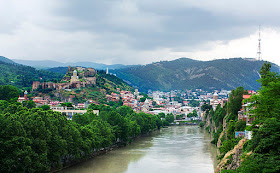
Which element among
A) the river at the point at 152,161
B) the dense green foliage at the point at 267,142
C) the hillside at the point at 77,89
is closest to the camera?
the dense green foliage at the point at 267,142

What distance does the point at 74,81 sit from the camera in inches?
5002

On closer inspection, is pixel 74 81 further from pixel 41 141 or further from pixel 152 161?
pixel 41 141

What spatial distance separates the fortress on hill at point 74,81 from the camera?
12232cm

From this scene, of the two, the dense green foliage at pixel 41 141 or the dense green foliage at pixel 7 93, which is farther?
the dense green foliage at pixel 7 93

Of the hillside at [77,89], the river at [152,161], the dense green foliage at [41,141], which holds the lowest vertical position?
the river at [152,161]

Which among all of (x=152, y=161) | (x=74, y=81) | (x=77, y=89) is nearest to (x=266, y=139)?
(x=152, y=161)

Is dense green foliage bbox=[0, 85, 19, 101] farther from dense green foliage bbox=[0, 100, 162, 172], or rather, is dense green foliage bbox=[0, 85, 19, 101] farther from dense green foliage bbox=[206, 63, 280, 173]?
dense green foliage bbox=[206, 63, 280, 173]

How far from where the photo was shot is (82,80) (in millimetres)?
130375

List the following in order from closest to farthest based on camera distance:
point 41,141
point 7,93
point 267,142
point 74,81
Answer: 1. point 267,142
2. point 41,141
3. point 7,93
4. point 74,81

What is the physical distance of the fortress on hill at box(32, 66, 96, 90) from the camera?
122 metres

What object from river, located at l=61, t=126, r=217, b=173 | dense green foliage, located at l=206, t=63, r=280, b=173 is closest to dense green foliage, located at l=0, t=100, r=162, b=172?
river, located at l=61, t=126, r=217, b=173

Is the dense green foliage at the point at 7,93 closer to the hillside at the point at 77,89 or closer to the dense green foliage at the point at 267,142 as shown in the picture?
the hillside at the point at 77,89

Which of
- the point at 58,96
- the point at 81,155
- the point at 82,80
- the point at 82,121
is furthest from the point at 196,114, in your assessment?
the point at 81,155

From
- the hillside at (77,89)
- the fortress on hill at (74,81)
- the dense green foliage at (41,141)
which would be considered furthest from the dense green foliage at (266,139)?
the fortress on hill at (74,81)
